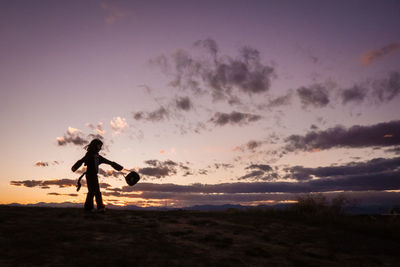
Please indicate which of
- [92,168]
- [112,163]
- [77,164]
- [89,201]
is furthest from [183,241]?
[77,164]

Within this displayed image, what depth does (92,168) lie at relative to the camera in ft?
37.7

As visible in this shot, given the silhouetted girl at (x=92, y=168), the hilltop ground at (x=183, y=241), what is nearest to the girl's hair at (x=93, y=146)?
the silhouetted girl at (x=92, y=168)

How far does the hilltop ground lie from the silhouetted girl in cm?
93

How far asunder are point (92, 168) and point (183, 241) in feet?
18.3

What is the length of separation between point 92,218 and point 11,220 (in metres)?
2.15

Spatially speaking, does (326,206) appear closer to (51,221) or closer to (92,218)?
(92,218)

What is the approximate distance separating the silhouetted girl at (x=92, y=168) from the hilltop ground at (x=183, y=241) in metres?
0.93

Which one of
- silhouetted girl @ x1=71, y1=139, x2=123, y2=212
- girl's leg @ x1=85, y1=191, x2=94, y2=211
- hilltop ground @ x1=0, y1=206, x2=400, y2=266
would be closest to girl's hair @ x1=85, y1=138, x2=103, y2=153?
silhouetted girl @ x1=71, y1=139, x2=123, y2=212

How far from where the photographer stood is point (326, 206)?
1409cm

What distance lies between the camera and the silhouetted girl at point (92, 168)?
1116 centimetres

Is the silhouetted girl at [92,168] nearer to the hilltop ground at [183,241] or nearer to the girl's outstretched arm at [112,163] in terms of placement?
the girl's outstretched arm at [112,163]

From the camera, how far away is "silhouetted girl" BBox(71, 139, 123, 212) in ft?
A: 36.6

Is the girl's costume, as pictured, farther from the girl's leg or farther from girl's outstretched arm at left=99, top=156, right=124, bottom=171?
girl's outstretched arm at left=99, top=156, right=124, bottom=171

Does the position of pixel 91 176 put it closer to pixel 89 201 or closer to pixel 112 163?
pixel 89 201
